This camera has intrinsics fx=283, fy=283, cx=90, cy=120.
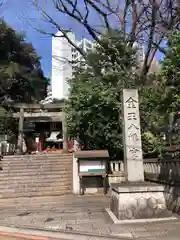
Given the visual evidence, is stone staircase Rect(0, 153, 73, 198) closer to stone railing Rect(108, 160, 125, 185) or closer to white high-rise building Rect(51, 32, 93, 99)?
stone railing Rect(108, 160, 125, 185)

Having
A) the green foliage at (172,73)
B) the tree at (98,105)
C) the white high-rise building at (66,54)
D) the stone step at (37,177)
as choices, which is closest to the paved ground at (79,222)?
the green foliage at (172,73)

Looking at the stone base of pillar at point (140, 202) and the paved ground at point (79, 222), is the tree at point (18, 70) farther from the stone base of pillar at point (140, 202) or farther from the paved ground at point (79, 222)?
the stone base of pillar at point (140, 202)

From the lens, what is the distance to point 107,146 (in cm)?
1545

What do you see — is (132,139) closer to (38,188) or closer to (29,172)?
(38,188)

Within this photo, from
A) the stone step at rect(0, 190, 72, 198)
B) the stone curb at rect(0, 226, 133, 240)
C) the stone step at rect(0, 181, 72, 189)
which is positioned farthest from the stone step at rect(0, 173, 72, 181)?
the stone curb at rect(0, 226, 133, 240)

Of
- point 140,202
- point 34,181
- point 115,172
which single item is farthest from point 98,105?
point 140,202

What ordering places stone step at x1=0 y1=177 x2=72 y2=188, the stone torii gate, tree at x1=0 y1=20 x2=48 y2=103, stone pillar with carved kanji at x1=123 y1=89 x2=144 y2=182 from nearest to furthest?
stone pillar with carved kanji at x1=123 y1=89 x2=144 y2=182, stone step at x1=0 y1=177 x2=72 y2=188, the stone torii gate, tree at x1=0 y1=20 x2=48 y2=103

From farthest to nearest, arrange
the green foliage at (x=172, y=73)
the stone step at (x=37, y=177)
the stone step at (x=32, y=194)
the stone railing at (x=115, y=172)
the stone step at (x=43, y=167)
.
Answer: the stone step at (x=43, y=167)
the stone step at (x=37, y=177)
the stone railing at (x=115, y=172)
the stone step at (x=32, y=194)
the green foliage at (x=172, y=73)

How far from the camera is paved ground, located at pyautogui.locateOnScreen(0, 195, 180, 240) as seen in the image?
575 cm

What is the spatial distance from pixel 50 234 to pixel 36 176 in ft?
29.6

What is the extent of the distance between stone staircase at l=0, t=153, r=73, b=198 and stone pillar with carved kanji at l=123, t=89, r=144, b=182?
6102 millimetres

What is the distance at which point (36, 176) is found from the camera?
14.7 metres

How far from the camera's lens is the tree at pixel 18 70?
28047mm

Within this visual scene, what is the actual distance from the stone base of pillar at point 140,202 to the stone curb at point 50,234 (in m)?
1.24
